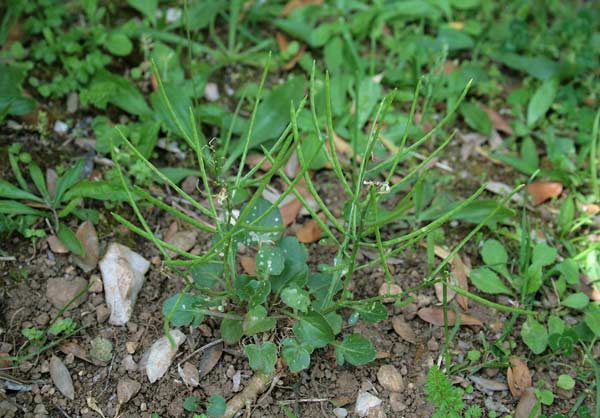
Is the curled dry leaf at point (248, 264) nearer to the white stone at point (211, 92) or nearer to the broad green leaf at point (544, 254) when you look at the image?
the white stone at point (211, 92)

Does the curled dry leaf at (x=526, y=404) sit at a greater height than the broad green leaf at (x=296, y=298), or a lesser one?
lesser

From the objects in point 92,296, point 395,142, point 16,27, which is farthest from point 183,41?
point 92,296

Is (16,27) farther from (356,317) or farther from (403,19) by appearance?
(356,317)

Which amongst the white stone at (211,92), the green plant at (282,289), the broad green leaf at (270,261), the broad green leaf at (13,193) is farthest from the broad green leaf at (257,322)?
the white stone at (211,92)

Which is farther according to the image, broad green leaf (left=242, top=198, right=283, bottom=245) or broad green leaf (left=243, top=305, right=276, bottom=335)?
broad green leaf (left=242, top=198, right=283, bottom=245)

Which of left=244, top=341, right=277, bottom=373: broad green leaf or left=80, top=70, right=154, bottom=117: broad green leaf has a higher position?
left=80, top=70, right=154, bottom=117: broad green leaf

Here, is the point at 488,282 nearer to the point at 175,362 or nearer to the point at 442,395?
the point at 442,395

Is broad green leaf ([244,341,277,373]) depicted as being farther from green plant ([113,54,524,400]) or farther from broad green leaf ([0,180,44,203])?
broad green leaf ([0,180,44,203])

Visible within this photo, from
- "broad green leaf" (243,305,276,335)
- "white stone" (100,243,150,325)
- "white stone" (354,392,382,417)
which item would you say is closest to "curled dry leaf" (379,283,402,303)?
"white stone" (354,392,382,417)
